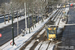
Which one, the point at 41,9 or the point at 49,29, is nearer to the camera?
the point at 49,29

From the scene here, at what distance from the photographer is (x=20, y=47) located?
2345cm

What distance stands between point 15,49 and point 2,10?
76.2 feet

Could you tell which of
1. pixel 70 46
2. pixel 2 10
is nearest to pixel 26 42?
pixel 70 46

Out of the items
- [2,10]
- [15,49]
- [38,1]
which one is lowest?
[15,49]

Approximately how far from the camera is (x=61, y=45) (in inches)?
942

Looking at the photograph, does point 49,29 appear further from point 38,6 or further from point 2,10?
point 2,10

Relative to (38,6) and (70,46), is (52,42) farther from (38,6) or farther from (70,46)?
(38,6)

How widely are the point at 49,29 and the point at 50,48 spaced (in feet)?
16.1

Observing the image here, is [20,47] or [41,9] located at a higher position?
[41,9]

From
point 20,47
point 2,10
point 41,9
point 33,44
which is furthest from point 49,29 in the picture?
point 2,10

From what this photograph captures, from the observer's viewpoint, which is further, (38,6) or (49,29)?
(38,6)

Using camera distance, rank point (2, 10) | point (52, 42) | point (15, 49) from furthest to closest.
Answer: point (2, 10), point (52, 42), point (15, 49)

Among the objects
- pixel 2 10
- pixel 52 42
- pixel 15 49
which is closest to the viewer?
pixel 15 49

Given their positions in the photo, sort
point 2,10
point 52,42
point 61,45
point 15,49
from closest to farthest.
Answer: point 15,49, point 61,45, point 52,42, point 2,10
